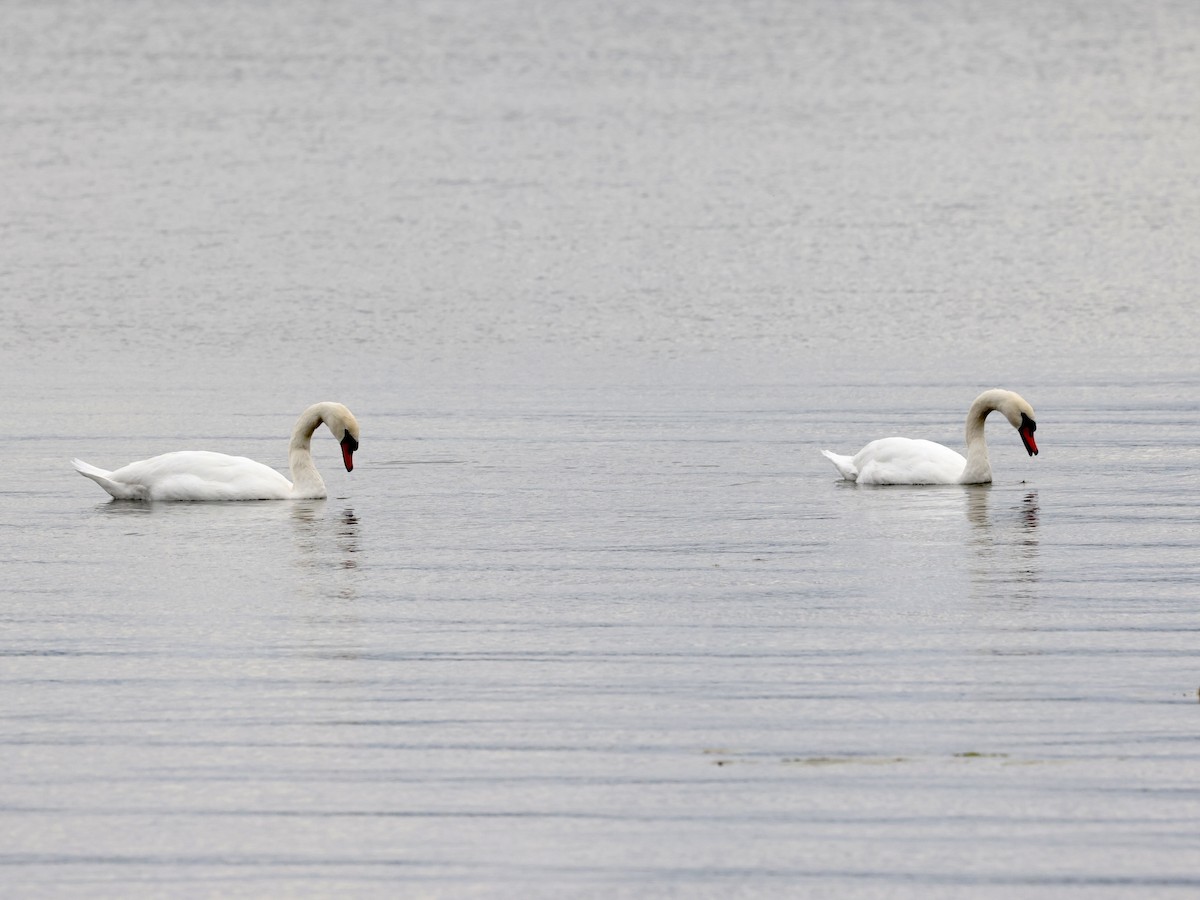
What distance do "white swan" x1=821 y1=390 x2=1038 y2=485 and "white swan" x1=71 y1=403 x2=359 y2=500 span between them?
400cm

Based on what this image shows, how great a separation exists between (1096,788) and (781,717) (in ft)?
4.95

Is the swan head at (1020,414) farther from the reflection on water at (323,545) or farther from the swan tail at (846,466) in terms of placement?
the reflection on water at (323,545)

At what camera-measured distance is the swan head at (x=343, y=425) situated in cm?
1675

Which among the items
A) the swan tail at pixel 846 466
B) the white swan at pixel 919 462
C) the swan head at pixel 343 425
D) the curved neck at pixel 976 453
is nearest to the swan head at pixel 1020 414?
the white swan at pixel 919 462

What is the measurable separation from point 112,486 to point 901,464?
19.1 ft

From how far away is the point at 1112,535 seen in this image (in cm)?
1407

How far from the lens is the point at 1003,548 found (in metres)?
13.7

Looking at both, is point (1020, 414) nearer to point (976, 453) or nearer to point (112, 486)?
point (976, 453)

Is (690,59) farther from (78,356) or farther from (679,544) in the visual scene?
(679,544)

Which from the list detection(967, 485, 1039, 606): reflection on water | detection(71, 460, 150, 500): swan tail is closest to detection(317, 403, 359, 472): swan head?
detection(71, 460, 150, 500): swan tail

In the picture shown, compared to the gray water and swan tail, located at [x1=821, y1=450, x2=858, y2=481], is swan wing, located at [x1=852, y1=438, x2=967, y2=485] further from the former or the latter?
the gray water

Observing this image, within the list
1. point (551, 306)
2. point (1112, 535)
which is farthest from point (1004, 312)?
point (1112, 535)

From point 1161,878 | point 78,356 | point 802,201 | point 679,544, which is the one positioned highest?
point 802,201

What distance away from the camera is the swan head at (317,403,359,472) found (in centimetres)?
1675
